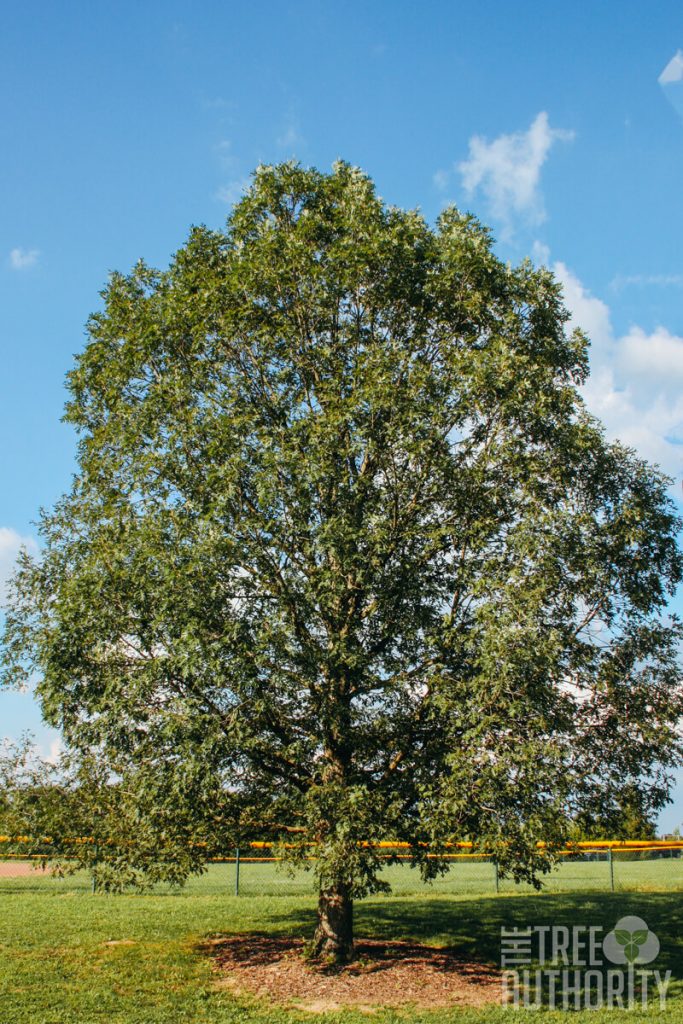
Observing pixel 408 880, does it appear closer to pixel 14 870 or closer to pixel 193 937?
pixel 14 870

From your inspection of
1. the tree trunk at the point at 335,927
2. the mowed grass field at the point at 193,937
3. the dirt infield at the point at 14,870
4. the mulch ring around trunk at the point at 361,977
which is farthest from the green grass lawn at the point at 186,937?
the dirt infield at the point at 14,870

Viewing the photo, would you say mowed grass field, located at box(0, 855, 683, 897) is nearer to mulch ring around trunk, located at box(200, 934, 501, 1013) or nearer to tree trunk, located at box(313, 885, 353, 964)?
mulch ring around trunk, located at box(200, 934, 501, 1013)

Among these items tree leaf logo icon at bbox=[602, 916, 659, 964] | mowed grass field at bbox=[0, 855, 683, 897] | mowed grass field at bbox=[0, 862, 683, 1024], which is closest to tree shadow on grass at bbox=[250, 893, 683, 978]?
mowed grass field at bbox=[0, 862, 683, 1024]

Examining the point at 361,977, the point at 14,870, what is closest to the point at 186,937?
the point at 361,977

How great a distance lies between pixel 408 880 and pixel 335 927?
1996 cm

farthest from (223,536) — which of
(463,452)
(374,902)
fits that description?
(374,902)

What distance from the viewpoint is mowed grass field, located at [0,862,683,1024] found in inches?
420

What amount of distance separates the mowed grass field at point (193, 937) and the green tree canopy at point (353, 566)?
7.13 feet

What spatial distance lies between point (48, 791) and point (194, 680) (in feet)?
11.0

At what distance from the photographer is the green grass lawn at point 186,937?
35.0ft

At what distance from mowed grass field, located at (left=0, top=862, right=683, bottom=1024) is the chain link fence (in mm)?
659

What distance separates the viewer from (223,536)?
1171 centimetres

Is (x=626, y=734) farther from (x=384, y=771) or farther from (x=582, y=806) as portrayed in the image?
(x=384, y=771)

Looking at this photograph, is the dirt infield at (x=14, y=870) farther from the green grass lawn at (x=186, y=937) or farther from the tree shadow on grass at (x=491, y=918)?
the tree shadow on grass at (x=491, y=918)
